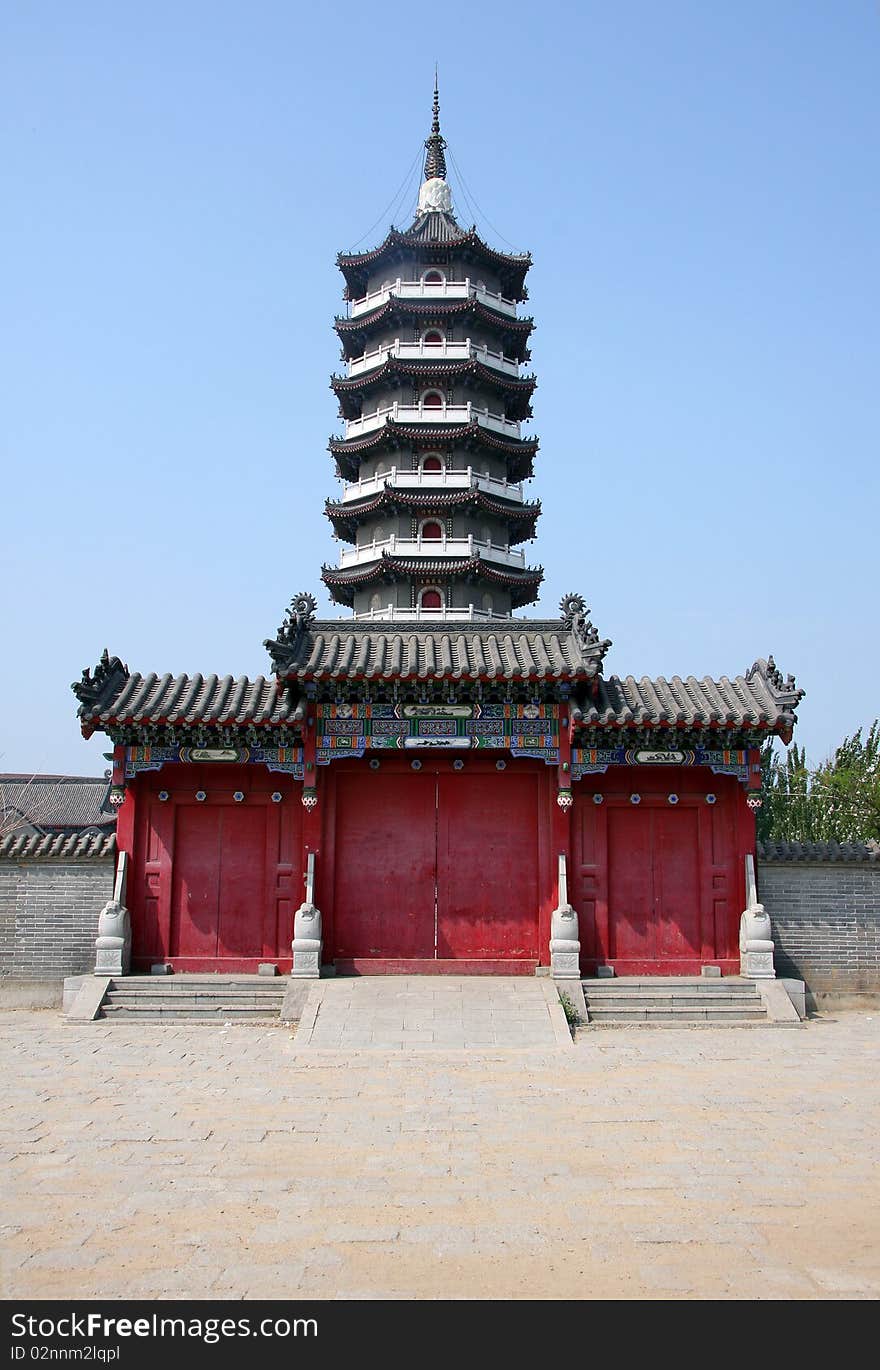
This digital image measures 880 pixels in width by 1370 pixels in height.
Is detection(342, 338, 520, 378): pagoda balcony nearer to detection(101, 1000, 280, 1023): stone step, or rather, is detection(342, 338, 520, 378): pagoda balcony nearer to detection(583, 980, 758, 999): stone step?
detection(583, 980, 758, 999): stone step

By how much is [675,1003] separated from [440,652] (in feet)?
16.7

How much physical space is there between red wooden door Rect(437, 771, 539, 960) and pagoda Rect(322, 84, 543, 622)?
30.7 ft

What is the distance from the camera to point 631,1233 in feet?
17.6

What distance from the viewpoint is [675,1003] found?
38.8 ft

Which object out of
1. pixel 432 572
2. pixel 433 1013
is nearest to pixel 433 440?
pixel 432 572

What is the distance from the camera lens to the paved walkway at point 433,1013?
10.4 meters

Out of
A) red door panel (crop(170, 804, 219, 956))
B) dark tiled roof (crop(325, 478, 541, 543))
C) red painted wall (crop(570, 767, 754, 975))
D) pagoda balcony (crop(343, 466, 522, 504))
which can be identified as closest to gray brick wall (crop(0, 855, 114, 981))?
red door panel (crop(170, 804, 219, 956))

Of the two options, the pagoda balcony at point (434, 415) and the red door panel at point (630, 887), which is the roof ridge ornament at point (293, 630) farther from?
the pagoda balcony at point (434, 415)

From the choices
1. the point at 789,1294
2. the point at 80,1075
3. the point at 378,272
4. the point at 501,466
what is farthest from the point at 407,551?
the point at 789,1294

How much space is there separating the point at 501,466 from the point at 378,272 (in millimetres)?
5506

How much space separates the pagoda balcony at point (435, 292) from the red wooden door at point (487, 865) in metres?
14.1

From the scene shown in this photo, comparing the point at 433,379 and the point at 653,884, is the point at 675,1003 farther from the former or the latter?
the point at 433,379

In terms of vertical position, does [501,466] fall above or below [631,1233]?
above

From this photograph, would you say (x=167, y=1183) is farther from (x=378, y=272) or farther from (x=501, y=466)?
(x=378, y=272)
